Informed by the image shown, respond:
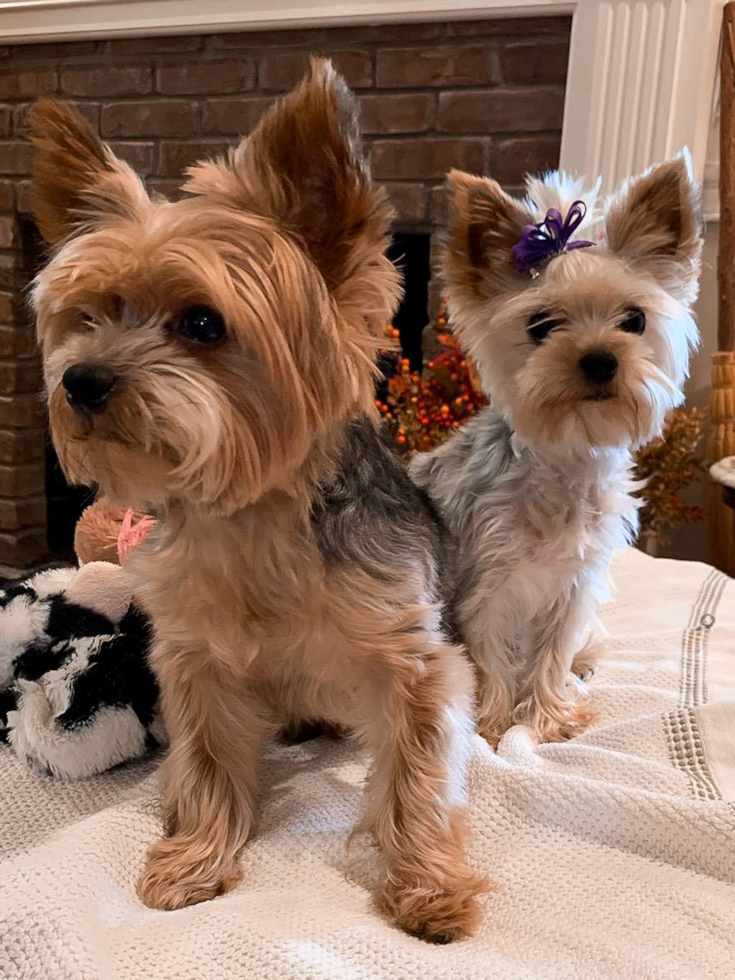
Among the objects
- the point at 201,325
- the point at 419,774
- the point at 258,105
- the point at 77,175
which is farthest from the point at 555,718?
the point at 258,105

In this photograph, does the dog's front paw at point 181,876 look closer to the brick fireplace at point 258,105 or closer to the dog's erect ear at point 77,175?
the dog's erect ear at point 77,175

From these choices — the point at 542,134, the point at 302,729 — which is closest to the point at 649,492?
the point at 542,134

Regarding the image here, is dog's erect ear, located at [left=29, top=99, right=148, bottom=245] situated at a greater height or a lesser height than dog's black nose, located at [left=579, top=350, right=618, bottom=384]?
greater

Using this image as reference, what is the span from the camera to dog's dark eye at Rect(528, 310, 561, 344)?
4.06 ft

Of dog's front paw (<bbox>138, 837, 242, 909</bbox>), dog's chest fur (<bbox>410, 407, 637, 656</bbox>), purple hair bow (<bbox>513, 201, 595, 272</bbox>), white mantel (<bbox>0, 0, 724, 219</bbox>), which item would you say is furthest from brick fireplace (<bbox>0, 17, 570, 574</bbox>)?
dog's front paw (<bbox>138, 837, 242, 909</bbox>)

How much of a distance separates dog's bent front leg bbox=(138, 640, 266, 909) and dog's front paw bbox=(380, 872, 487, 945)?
192mm

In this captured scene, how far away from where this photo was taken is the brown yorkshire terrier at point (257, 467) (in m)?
0.82

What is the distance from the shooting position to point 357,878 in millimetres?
999

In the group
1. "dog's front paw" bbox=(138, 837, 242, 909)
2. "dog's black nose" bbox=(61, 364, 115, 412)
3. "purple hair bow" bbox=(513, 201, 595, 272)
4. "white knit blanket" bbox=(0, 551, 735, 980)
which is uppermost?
"purple hair bow" bbox=(513, 201, 595, 272)

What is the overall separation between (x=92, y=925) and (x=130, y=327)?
1.89 feet

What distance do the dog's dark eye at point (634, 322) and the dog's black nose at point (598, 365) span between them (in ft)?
0.30

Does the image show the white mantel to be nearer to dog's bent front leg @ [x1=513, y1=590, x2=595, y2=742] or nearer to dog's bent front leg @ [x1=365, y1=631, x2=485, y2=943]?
dog's bent front leg @ [x1=513, y1=590, x2=595, y2=742]

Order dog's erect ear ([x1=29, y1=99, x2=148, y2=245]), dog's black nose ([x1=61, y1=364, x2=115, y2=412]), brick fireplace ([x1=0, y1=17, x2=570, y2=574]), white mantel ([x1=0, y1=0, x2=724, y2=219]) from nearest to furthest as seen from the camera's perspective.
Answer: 1. dog's black nose ([x1=61, y1=364, x2=115, y2=412])
2. dog's erect ear ([x1=29, y1=99, x2=148, y2=245])
3. white mantel ([x1=0, y1=0, x2=724, y2=219])
4. brick fireplace ([x1=0, y1=17, x2=570, y2=574])

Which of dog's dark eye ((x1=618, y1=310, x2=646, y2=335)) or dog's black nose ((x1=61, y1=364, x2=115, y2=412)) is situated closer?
dog's black nose ((x1=61, y1=364, x2=115, y2=412))
